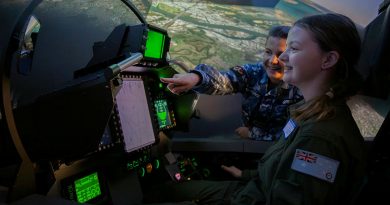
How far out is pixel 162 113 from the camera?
5.48 feet

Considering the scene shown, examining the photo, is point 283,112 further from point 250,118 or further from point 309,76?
point 309,76

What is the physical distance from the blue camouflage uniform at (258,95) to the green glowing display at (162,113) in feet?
0.72

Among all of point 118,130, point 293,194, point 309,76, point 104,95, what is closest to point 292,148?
point 293,194

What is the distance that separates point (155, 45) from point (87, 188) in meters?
0.63

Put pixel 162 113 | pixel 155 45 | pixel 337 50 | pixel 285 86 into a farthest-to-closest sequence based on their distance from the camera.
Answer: pixel 285 86 → pixel 162 113 → pixel 155 45 → pixel 337 50

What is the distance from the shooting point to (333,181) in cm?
92

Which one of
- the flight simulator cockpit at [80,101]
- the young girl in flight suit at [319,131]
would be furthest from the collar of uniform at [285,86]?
the young girl in flight suit at [319,131]

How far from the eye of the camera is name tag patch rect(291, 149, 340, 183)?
0.90m

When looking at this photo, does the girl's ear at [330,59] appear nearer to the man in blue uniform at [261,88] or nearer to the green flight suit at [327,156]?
the green flight suit at [327,156]

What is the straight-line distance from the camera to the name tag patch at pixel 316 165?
35.3 inches

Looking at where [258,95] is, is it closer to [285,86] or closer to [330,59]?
[285,86]

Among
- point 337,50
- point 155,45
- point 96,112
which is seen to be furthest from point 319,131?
point 155,45

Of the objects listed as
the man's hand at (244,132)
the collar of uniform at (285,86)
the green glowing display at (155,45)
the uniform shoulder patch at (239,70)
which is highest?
the green glowing display at (155,45)

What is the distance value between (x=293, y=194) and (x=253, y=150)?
0.86 metres
